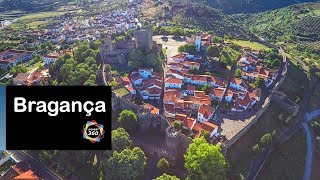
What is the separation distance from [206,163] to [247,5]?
12580 centimetres

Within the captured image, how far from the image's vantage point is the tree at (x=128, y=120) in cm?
4712

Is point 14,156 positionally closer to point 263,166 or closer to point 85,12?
point 263,166

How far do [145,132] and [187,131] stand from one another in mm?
6349

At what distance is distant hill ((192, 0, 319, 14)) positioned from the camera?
483ft

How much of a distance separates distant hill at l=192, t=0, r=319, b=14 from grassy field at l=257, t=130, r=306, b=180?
327ft

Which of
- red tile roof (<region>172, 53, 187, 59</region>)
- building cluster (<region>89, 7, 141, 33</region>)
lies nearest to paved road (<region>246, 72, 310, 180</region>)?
red tile roof (<region>172, 53, 187, 59</region>)

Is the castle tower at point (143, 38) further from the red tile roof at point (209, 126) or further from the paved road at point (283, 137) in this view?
the paved road at point (283, 137)

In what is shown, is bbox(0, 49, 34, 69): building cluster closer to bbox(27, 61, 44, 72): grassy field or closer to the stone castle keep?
bbox(27, 61, 44, 72): grassy field

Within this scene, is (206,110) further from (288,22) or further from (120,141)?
(288,22)

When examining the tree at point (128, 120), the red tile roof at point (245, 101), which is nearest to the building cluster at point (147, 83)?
the tree at point (128, 120)

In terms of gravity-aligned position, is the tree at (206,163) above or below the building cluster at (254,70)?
below

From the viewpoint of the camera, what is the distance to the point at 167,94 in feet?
175

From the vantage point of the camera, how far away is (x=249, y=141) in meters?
49.8

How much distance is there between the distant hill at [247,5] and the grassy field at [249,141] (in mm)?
98080
